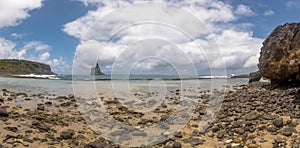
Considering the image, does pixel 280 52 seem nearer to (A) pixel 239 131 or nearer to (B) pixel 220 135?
(A) pixel 239 131

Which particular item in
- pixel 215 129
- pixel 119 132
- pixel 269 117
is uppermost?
pixel 269 117

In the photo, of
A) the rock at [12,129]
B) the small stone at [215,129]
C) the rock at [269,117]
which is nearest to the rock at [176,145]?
the small stone at [215,129]

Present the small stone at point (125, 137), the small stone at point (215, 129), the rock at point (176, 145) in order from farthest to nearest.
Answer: the small stone at point (215, 129) → the small stone at point (125, 137) → the rock at point (176, 145)

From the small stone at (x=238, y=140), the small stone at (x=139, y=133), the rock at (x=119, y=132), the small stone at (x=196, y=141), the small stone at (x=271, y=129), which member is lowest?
the small stone at (x=196, y=141)

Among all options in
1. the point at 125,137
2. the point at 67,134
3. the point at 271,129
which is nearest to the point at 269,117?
the point at 271,129

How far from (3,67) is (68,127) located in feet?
431

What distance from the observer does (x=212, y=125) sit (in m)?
12.0

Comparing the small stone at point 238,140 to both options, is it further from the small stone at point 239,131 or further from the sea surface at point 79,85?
the sea surface at point 79,85

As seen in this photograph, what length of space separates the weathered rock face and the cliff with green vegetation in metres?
123

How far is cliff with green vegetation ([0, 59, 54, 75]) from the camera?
126625mm

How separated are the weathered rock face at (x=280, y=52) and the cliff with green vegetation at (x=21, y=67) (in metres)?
123

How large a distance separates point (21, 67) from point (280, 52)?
142 meters

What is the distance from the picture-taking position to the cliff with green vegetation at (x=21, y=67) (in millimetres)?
126625

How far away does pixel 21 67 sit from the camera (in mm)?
139875
